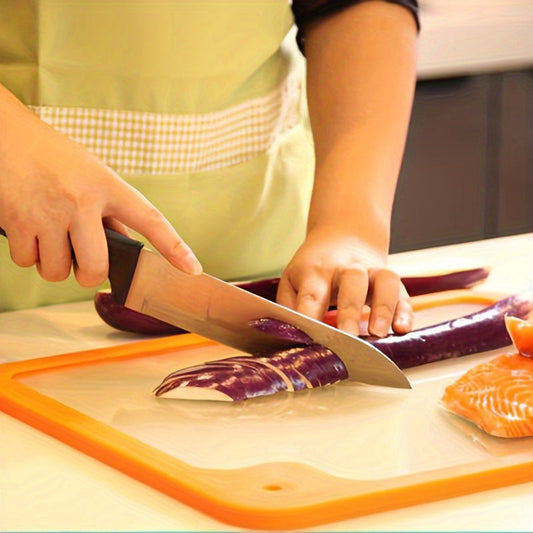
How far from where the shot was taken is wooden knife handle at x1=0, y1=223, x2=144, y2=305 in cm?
122

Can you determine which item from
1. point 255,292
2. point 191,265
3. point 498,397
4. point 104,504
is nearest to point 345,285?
point 255,292

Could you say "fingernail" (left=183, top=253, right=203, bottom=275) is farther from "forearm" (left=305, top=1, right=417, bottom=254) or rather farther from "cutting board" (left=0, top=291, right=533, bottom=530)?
"forearm" (left=305, top=1, right=417, bottom=254)

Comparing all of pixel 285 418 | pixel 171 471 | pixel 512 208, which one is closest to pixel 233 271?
pixel 285 418

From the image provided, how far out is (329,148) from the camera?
1680 mm

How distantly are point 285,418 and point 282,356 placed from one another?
0.10 metres

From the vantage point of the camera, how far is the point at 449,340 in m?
1.30

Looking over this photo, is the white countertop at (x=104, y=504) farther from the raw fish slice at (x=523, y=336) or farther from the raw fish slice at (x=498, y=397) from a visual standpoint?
the raw fish slice at (x=523, y=336)

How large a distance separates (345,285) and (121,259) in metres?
0.31

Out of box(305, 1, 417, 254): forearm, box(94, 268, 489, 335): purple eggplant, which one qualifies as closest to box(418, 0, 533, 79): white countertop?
box(305, 1, 417, 254): forearm

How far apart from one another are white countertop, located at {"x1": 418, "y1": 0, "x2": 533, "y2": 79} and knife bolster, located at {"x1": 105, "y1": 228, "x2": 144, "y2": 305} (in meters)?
2.04

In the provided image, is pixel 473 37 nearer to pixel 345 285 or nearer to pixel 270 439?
pixel 345 285

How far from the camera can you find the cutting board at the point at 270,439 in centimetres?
91

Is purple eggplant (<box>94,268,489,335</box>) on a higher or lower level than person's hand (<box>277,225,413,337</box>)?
lower

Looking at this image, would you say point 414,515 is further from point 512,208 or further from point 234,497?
point 512,208
